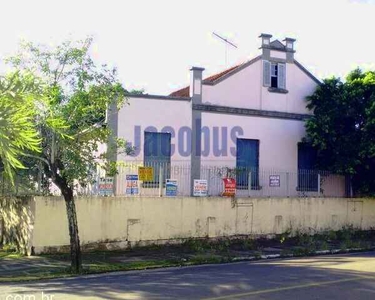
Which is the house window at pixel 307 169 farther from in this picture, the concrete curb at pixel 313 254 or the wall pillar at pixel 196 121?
the concrete curb at pixel 313 254

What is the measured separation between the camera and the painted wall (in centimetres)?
2139

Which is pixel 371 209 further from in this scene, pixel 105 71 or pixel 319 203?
pixel 105 71

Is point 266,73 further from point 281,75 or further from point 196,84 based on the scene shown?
point 196,84

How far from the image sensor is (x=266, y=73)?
73.7ft

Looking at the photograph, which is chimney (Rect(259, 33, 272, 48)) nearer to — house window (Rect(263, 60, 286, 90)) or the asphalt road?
house window (Rect(263, 60, 286, 90))

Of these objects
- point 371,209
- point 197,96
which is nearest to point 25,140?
point 197,96

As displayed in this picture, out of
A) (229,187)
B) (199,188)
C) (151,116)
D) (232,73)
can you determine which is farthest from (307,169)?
(151,116)

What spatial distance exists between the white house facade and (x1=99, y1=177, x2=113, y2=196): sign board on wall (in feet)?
3.88

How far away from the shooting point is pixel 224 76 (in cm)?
2152

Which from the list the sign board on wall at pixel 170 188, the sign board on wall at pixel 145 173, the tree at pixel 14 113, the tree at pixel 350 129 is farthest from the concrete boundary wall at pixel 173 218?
the tree at pixel 14 113

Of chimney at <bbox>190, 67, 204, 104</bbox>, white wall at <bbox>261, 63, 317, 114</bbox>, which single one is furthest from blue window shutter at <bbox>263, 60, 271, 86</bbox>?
chimney at <bbox>190, 67, 204, 104</bbox>

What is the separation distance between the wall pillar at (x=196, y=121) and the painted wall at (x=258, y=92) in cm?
36

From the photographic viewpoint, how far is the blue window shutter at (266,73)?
22.4 meters

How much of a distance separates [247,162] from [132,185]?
6.38 m
